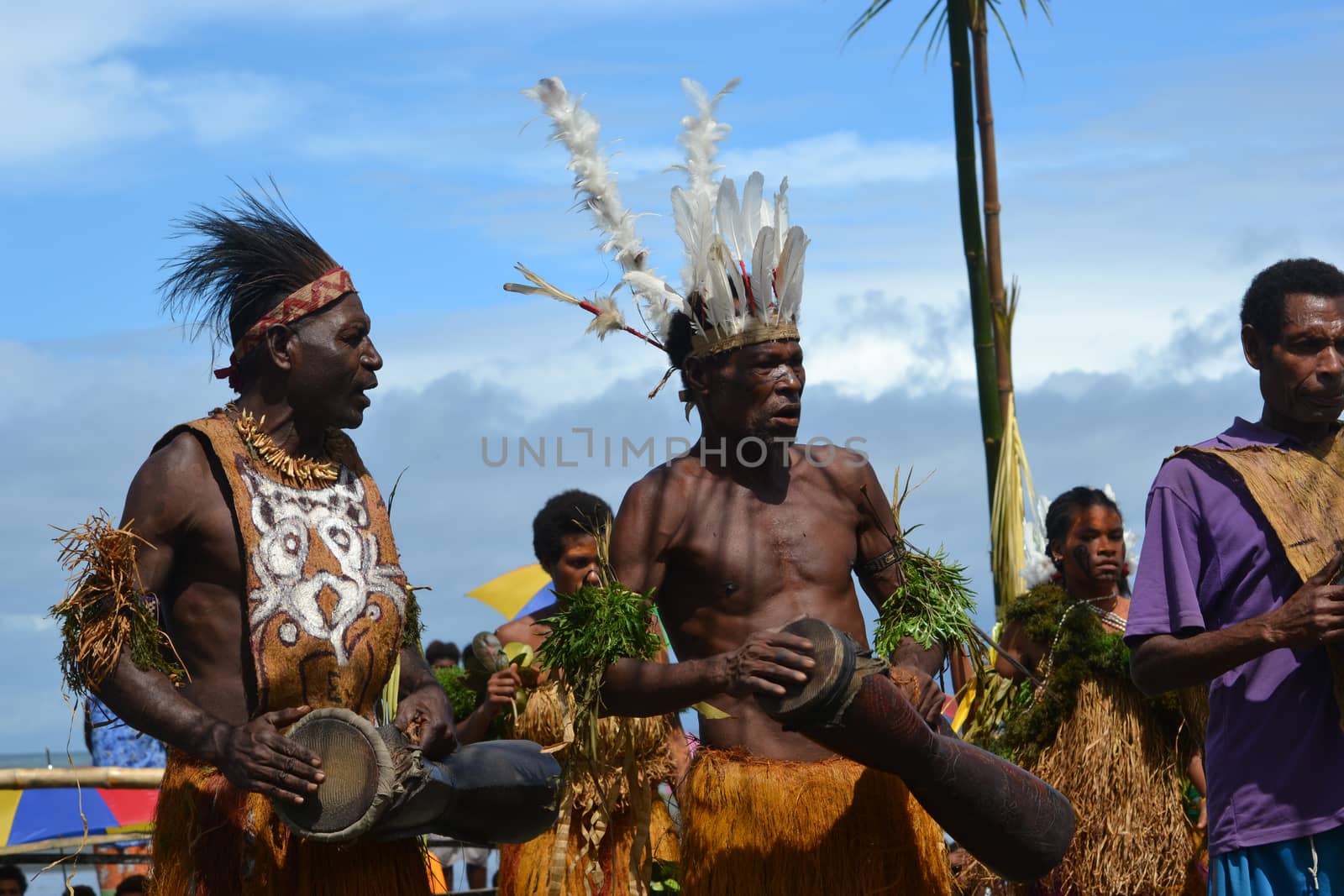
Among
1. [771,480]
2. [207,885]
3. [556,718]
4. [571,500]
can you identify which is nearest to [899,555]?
[771,480]

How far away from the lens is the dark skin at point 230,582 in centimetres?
412

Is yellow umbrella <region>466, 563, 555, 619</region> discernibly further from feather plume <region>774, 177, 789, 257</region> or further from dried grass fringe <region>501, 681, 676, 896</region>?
Answer: feather plume <region>774, 177, 789, 257</region>

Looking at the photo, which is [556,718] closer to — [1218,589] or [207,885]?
[207,885]

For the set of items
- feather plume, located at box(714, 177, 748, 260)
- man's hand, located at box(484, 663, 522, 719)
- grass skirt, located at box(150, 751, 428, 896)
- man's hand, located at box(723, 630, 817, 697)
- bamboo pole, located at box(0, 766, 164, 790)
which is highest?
feather plume, located at box(714, 177, 748, 260)

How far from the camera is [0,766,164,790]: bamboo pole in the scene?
6125mm

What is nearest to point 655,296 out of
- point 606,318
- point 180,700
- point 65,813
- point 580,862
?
point 606,318

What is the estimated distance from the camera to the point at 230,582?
4445 millimetres

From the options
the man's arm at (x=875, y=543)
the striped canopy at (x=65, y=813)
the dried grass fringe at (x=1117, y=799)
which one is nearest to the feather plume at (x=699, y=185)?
the man's arm at (x=875, y=543)

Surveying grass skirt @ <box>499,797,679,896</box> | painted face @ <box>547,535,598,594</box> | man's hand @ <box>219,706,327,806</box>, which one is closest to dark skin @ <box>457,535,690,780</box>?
painted face @ <box>547,535,598,594</box>

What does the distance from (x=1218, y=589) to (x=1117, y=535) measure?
345 cm

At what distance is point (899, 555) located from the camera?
4711mm

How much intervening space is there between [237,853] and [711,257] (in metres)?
2.06

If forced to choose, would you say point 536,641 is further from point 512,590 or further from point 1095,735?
point 512,590

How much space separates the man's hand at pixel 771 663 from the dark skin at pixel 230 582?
1.01 m
